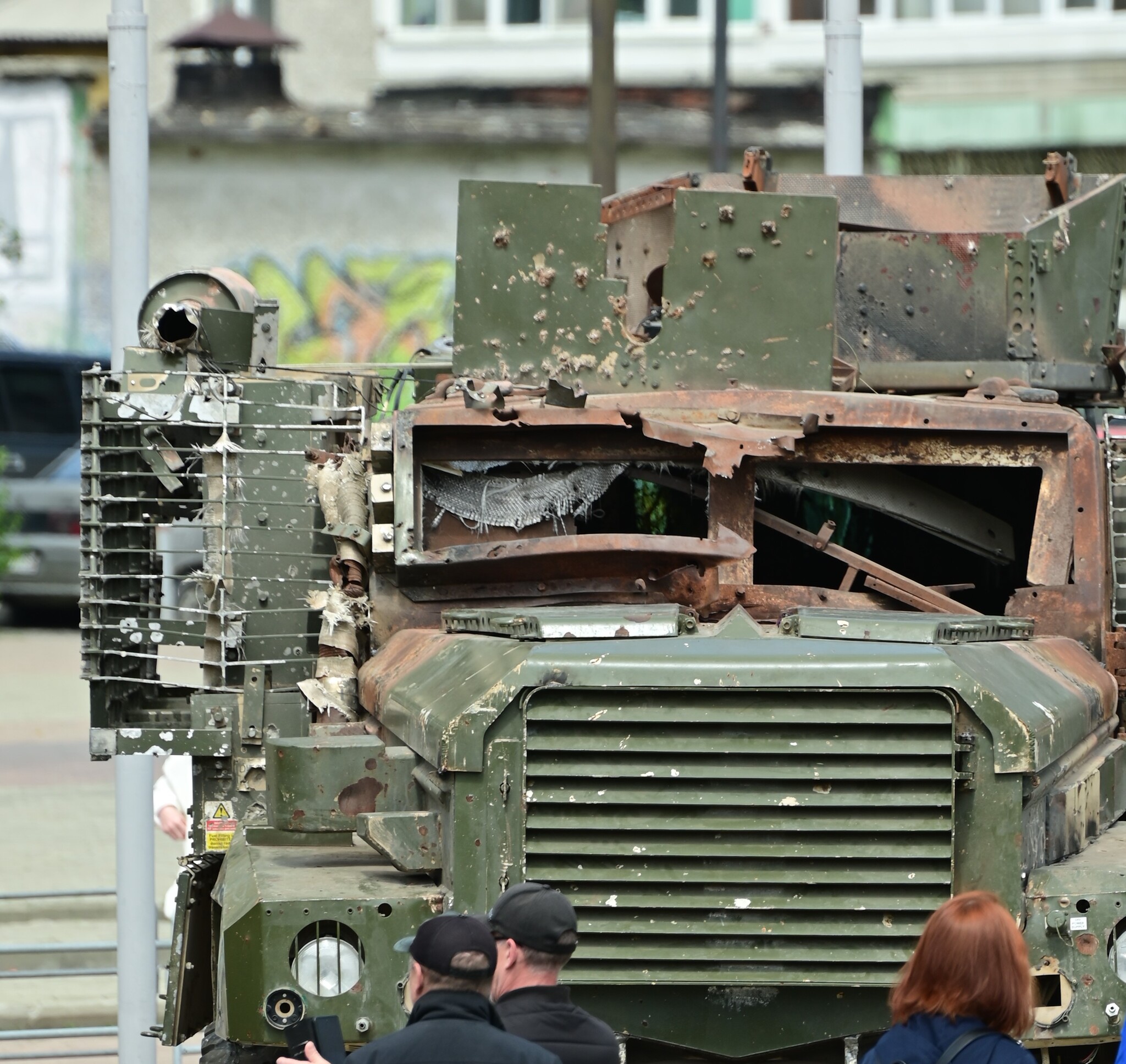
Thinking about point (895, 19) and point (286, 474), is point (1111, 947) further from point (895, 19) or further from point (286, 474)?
point (895, 19)

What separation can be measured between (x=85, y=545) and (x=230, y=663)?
74 cm

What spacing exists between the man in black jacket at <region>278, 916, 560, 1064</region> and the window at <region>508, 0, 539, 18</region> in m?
21.3

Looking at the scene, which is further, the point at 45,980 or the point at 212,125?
the point at 212,125

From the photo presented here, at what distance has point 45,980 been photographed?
10.7m

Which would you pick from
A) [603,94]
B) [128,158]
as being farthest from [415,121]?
[128,158]

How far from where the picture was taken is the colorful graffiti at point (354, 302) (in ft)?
79.3

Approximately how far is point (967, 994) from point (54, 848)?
906 centimetres

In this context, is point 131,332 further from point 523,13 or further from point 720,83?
point 523,13

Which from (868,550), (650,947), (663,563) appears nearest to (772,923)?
(650,947)

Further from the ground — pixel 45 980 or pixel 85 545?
pixel 85 545

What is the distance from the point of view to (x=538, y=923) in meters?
4.55

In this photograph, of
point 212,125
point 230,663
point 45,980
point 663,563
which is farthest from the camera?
point 212,125

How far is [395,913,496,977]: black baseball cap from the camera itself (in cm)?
421

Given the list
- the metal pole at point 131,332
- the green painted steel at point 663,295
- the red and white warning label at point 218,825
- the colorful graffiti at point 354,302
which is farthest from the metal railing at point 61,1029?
the colorful graffiti at point 354,302
